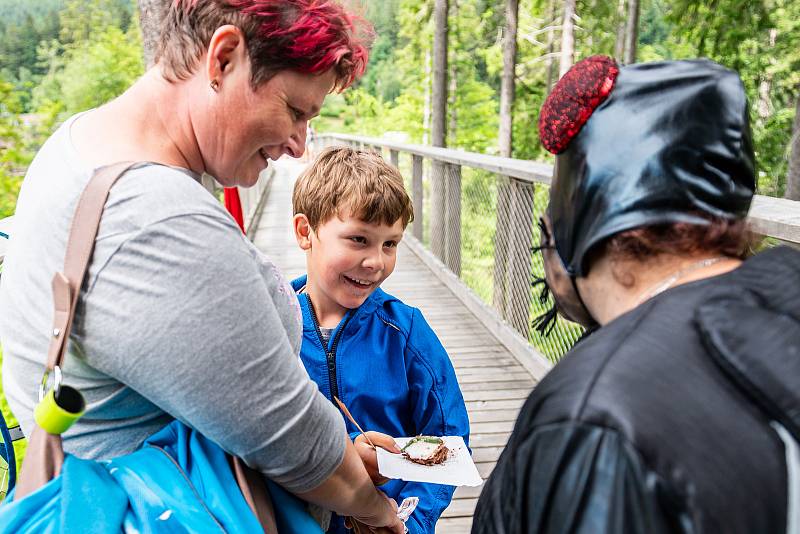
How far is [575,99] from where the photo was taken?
3.35 ft

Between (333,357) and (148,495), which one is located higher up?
(148,495)

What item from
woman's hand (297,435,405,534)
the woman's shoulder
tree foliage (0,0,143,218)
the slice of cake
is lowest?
tree foliage (0,0,143,218)

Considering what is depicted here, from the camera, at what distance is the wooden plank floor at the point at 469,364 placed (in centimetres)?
369

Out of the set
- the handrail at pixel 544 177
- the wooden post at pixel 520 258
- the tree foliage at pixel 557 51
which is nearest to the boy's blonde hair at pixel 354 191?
the tree foliage at pixel 557 51

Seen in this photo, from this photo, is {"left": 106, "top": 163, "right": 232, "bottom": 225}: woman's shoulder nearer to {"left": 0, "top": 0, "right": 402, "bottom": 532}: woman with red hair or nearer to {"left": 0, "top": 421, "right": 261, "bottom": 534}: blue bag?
{"left": 0, "top": 0, "right": 402, "bottom": 532}: woman with red hair

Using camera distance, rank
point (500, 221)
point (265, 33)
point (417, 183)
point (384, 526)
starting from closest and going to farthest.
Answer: point (265, 33), point (384, 526), point (500, 221), point (417, 183)

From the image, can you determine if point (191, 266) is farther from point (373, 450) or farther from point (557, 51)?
point (557, 51)

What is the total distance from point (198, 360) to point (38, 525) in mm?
331

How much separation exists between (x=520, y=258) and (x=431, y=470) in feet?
12.2

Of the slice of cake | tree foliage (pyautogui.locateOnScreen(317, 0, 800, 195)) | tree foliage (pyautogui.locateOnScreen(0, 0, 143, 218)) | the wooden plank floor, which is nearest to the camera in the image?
the slice of cake

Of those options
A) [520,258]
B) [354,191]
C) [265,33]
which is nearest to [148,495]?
[265,33]

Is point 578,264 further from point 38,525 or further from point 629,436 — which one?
point 38,525

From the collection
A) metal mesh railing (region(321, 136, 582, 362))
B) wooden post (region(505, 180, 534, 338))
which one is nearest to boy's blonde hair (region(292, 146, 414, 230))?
metal mesh railing (region(321, 136, 582, 362))

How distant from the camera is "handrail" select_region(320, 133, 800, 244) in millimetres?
Result: 2031
